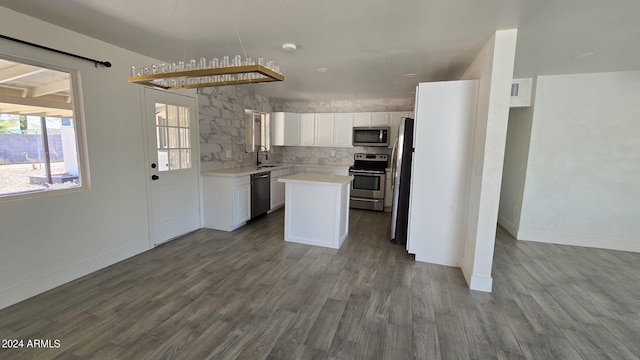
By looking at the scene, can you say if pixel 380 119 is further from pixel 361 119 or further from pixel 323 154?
pixel 323 154

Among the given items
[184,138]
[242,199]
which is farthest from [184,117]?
[242,199]

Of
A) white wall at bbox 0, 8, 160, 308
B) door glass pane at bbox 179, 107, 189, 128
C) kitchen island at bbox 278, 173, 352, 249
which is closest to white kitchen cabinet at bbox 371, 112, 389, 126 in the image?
kitchen island at bbox 278, 173, 352, 249

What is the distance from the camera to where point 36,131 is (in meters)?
2.44

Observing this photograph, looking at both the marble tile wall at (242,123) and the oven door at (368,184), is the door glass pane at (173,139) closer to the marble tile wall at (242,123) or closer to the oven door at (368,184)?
the marble tile wall at (242,123)

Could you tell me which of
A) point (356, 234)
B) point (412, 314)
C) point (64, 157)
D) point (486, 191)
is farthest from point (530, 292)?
point (64, 157)

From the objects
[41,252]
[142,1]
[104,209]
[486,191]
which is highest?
[142,1]

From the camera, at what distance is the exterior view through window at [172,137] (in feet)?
11.6

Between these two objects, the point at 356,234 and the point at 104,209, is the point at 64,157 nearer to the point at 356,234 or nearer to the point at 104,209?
the point at 104,209

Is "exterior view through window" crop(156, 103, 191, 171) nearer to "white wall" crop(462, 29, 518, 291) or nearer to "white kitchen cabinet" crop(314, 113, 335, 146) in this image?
"white kitchen cabinet" crop(314, 113, 335, 146)

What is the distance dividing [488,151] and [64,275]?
418 cm

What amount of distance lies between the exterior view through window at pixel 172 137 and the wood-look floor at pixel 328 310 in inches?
47.1

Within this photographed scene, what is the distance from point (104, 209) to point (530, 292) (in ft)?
14.7

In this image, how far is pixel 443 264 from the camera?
3225 mm

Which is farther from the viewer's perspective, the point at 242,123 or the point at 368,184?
the point at 368,184
